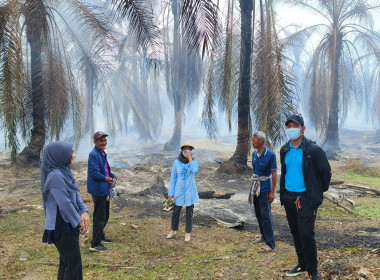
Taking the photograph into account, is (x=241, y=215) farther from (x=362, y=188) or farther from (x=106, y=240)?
(x=362, y=188)

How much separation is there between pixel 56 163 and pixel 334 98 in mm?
17283

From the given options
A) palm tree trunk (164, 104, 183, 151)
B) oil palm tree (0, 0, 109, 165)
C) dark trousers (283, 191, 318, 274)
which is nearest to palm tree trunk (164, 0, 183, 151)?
palm tree trunk (164, 104, 183, 151)

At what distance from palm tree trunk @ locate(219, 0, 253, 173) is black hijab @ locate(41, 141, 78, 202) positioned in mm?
9375

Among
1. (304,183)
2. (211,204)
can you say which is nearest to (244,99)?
(211,204)

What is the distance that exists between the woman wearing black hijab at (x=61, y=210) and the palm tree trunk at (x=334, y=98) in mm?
14882

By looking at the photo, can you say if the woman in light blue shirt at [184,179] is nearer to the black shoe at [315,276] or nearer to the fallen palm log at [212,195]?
the black shoe at [315,276]

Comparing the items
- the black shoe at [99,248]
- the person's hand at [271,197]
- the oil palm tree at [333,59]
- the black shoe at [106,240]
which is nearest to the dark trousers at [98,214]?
the black shoe at [99,248]

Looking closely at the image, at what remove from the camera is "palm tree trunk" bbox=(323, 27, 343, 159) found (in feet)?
52.0

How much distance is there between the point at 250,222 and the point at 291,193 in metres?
3.26

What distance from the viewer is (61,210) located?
9.11ft

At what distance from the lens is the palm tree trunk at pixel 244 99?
11461mm

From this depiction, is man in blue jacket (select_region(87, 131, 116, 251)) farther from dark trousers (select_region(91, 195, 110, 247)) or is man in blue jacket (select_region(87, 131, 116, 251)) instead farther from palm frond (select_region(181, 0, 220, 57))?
palm frond (select_region(181, 0, 220, 57))

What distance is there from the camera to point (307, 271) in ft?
11.1

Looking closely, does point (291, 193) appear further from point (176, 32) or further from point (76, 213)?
point (176, 32)
